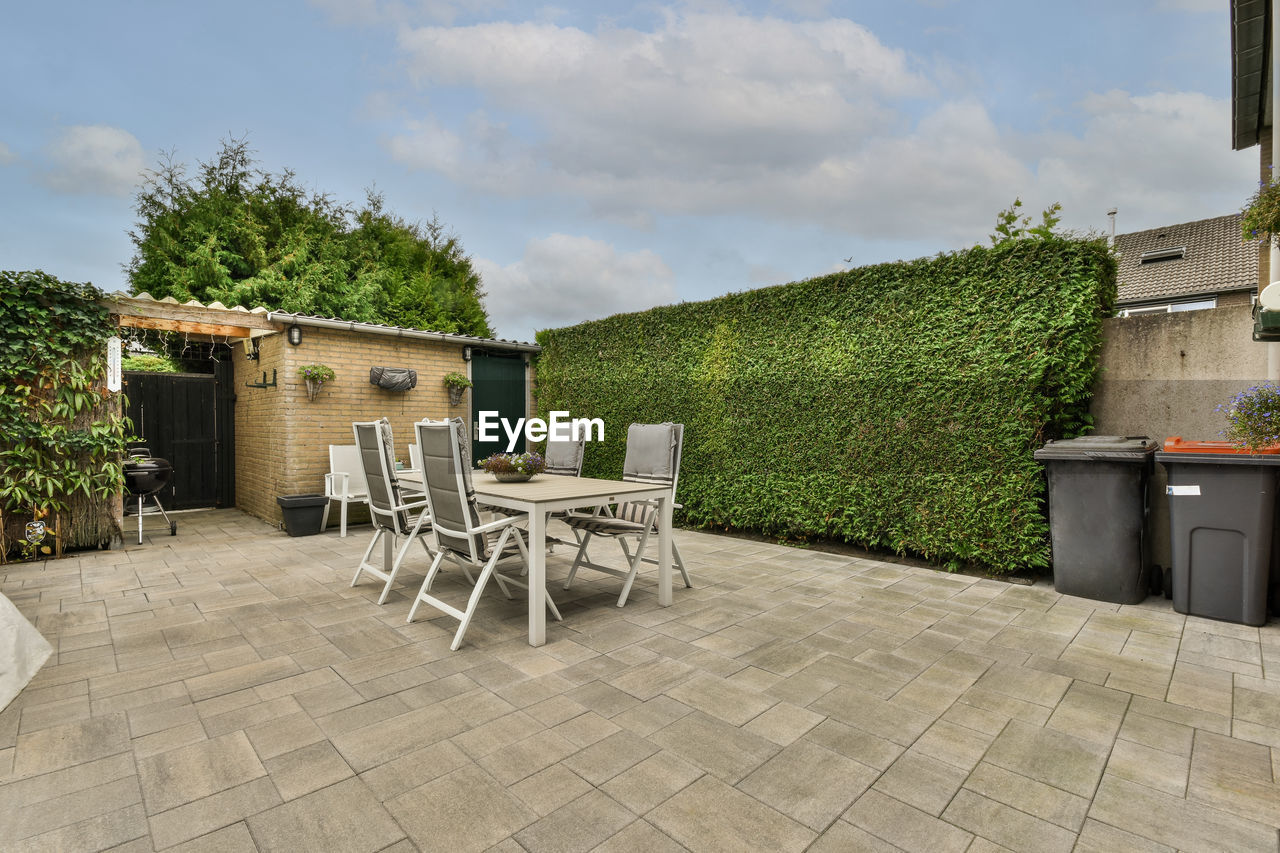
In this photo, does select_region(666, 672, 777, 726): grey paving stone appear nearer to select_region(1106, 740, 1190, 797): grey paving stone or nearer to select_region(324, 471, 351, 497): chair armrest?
select_region(1106, 740, 1190, 797): grey paving stone

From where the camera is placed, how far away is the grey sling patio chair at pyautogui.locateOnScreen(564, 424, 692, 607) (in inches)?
154

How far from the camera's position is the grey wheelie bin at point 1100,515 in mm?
3717

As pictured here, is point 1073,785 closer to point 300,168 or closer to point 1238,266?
point 1238,266

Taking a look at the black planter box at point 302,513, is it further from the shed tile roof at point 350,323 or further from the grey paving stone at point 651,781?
the grey paving stone at point 651,781

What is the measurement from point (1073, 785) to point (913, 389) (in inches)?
138

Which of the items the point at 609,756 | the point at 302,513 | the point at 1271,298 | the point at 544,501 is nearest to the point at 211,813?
the point at 609,756

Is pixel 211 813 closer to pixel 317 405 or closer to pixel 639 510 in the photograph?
pixel 639 510

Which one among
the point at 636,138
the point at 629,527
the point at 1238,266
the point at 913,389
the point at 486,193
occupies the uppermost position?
the point at 486,193

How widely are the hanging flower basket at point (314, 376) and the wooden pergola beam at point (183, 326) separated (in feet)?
2.74

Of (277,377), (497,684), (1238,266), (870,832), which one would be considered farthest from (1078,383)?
(1238,266)

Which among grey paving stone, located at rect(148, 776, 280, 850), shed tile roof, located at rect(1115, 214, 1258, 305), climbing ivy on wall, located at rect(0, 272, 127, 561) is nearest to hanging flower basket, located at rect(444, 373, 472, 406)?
climbing ivy on wall, located at rect(0, 272, 127, 561)

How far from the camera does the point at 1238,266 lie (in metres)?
11.9

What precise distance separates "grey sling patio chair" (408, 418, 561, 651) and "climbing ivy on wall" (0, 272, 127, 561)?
13.8 feet

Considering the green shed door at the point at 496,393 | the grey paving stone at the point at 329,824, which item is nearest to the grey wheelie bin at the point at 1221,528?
the grey paving stone at the point at 329,824
